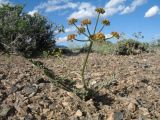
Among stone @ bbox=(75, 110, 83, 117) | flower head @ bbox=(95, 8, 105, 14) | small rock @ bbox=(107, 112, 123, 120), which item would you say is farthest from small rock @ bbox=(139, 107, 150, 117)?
flower head @ bbox=(95, 8, 105, 14)

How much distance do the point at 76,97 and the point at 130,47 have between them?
5.29 m

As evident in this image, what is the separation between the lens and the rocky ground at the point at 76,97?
15.9 feet

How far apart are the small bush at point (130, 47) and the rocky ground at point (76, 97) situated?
3138 mm

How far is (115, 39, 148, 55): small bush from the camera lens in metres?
9.77

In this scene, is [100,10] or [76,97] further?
Result: [76,97]

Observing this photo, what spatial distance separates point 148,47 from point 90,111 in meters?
6.60

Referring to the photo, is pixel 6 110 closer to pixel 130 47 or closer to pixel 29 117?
pixel 29 117

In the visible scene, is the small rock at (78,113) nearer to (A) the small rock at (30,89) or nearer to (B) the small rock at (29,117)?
(B) the small rock at (29,117)

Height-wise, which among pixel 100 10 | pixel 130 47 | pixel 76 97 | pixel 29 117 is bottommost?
pixel 29 117

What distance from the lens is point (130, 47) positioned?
404 inches

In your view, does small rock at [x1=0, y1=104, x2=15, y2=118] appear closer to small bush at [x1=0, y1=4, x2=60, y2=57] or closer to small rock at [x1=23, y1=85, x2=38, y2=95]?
small rock at [x1=23, y1=85, x2=38, y2=95]

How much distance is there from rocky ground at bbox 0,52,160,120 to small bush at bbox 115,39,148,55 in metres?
3.14

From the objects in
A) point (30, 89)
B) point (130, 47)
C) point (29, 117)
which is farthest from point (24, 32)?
point (29, 117)

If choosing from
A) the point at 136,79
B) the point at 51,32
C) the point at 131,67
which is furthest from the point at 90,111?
the point at 51,32
